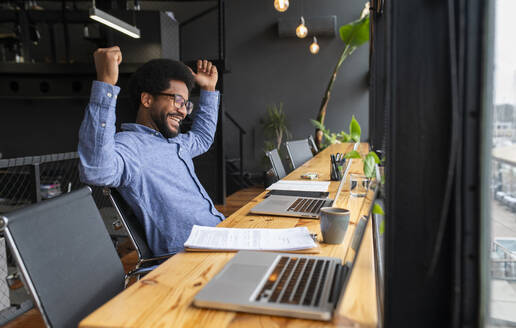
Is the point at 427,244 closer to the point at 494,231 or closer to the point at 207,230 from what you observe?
the point at 494,231

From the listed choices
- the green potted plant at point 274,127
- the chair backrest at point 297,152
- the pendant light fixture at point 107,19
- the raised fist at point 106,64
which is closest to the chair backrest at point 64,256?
the raised fist at point 106,64

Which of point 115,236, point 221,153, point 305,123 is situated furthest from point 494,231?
point 305,123

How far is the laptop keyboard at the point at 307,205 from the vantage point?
5.08 ft

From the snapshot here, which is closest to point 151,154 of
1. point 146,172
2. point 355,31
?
point 146,172

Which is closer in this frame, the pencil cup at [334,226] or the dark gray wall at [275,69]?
the pencil cup at [334,226]

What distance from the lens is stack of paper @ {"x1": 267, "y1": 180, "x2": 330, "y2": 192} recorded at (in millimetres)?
2039

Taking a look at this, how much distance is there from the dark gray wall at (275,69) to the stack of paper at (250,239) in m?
7.14

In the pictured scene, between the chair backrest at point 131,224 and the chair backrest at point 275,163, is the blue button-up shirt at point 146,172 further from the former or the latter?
the chair backrest at point 275,163

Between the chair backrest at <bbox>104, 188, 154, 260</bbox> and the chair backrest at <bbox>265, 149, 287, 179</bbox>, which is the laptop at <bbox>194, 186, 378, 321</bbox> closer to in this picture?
the chair backrest at <bbox>104, 188, 154, 260</bbox>

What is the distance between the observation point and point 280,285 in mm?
821

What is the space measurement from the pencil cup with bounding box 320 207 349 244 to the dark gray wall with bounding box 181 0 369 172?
7.18m

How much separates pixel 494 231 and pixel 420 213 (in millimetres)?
113

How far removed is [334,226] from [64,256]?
28.6 inches

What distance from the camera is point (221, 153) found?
565cm
